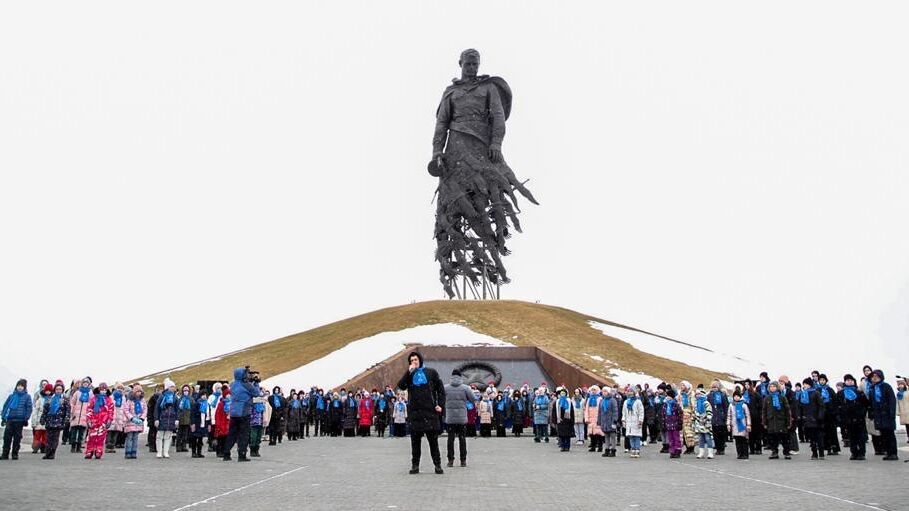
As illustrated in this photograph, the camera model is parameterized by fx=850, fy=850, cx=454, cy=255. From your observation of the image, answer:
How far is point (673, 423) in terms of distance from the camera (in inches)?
741

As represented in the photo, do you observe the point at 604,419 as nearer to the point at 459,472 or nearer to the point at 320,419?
the point at 459,472

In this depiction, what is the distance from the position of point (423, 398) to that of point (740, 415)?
8.49 meters

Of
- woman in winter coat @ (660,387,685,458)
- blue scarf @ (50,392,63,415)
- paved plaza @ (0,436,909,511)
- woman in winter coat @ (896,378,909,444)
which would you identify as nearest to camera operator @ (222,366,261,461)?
paved plaza @ (0,436,909,511)

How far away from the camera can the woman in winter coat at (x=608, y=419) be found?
61.4 feet

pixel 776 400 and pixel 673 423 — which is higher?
pixel 776 400

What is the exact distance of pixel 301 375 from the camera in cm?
3769

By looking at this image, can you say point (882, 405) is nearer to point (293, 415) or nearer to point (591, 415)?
point (591, 415)

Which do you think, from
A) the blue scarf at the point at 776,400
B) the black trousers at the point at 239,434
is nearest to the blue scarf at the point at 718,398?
the blue scarf at the point at 776,400

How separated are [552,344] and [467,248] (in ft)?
49.0

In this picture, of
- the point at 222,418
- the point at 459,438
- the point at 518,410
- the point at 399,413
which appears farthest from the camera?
the point at 518,410

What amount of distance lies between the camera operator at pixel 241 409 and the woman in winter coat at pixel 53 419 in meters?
3.61

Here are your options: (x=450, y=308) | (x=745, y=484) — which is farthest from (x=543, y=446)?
(x=450, y=308)

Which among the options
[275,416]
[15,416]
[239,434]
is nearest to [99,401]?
[15,416]

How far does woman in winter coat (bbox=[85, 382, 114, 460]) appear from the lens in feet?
58.3
